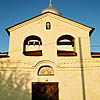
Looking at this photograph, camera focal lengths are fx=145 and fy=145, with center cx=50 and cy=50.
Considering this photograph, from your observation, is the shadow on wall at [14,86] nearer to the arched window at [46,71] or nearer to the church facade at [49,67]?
the church facade at [49,67]

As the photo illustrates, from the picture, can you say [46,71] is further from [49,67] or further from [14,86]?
[14,86]

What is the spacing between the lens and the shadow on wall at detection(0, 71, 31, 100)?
463 inches

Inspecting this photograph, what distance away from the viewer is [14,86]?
11953 millimetres

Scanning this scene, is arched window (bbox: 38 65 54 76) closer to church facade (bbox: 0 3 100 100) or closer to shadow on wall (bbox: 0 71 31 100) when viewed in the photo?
church facade (bbox: 0 3 100 100)

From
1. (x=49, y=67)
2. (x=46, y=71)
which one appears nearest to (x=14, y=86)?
(x=46, y=71)

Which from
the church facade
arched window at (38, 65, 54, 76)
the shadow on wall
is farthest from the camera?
arched window at (38, 65, 54, 76)

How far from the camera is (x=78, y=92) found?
39.4 ft

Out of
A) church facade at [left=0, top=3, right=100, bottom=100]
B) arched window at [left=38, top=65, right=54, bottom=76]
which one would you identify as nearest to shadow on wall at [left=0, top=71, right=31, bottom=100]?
church facade at [left=0, top=3, right=100, bottom=100]

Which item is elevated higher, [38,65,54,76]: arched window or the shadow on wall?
[38,65,54,76]: arched window

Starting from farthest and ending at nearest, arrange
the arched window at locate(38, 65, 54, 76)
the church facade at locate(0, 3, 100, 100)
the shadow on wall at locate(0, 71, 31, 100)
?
1. the arched window at locate(38, 65, 54, 76)
2. the church facade at locate(0, 3, 100, 100)
3. the shadow on wall at locate(0, 71, 31, 100)

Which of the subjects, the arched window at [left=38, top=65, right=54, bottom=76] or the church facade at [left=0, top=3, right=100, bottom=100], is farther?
the arched window at [left=38, top=65, right=54, bottom=76]

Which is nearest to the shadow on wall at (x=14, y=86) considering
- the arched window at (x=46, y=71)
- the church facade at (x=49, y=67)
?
the church facade at (x=49, y=67)

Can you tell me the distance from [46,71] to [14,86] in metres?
2.92

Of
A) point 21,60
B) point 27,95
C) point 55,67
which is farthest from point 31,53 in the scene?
point 27,95
